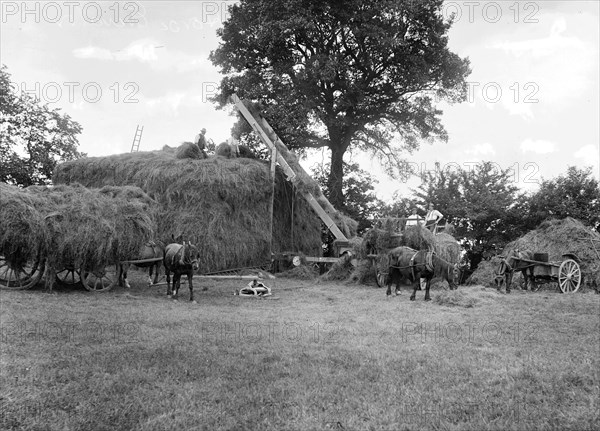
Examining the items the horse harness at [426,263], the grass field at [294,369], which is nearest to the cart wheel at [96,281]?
the grass field at [294,369]

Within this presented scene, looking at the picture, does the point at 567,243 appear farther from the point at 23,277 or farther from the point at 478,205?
the point at 23,277

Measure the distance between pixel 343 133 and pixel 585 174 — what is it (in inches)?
480

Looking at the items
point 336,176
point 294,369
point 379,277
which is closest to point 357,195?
point 336,176

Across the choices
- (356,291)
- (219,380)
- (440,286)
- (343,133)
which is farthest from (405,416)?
(343,133)

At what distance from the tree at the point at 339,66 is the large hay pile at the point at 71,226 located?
11.6 m

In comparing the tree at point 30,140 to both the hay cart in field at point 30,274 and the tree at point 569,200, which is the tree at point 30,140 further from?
the tree at point 569,200

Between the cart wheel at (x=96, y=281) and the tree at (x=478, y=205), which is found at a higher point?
the tree at (x=478, y=205)

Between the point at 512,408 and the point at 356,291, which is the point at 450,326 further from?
the point at 356,291

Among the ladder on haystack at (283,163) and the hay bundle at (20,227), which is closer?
the hay bundle at (20,227)

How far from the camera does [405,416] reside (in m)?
4.02

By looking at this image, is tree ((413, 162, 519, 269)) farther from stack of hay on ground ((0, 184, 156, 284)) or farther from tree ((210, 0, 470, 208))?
stack of hay on ground ((0, 184, 156, 284))

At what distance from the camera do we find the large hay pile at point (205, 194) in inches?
664

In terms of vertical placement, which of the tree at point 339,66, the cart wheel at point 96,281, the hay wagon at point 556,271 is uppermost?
the tree at point 339,66

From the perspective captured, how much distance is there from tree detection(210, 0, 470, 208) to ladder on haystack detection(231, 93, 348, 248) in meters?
0.86
